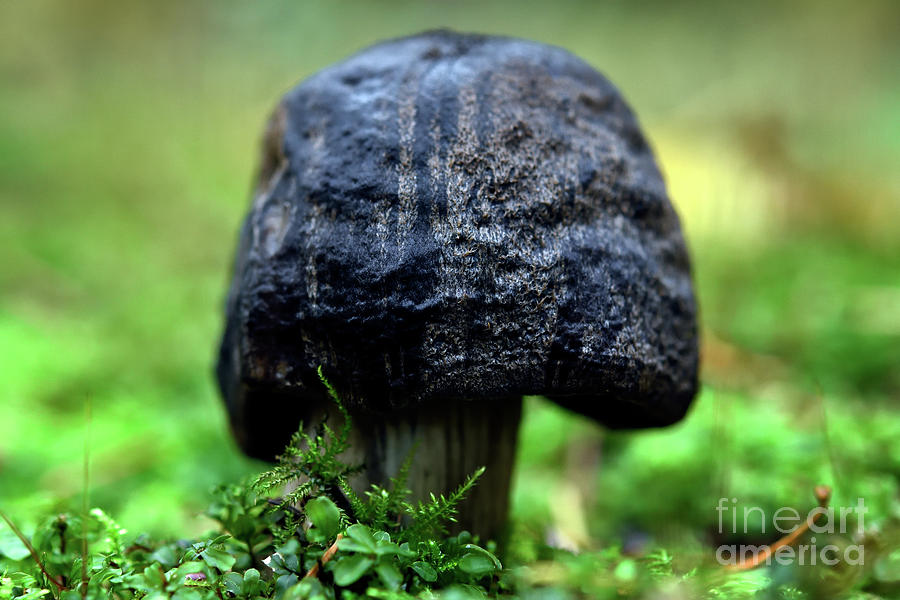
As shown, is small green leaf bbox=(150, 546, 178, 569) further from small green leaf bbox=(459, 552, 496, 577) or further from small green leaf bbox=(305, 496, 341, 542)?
small green leaf bbox=(459, 552, 496, 577)

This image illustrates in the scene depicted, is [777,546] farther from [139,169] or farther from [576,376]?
[139,169]

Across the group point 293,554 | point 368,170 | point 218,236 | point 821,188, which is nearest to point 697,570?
point 293,554

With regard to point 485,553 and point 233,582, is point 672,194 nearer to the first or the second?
point 485,553

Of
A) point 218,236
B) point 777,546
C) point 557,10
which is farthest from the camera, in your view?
point 557,10

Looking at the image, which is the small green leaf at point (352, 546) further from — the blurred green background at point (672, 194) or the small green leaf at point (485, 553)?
the blurred green background at point (672, 194)

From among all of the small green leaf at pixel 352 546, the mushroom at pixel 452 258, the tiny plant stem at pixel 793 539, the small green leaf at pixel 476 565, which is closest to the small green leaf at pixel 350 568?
the small green leaf at pixel 352 546

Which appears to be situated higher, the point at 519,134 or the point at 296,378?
the point at 519,134

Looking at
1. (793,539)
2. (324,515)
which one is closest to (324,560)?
(324,515)
